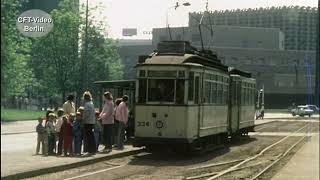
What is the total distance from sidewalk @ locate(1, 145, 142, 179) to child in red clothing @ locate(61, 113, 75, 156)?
1.92 ft

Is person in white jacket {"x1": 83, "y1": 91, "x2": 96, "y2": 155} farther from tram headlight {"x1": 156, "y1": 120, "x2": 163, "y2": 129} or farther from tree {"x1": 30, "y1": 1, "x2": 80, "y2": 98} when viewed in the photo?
tree {"x1": 30, "y1": 1, "x2": 80, "y2": 98}

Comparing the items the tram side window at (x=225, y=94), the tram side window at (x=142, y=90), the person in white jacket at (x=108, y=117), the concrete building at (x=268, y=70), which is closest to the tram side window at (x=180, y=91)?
the tram side window at (x=142, y=90)

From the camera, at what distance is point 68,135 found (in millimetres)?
16172

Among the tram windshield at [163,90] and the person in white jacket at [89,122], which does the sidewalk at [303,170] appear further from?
the person in white jacket at [89,122]

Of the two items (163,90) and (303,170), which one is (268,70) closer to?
(163,90)

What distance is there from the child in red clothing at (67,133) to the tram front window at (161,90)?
233cm

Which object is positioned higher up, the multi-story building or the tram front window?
the multi-story building

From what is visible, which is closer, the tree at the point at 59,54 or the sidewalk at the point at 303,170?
the sidewalk at the point at 303,170

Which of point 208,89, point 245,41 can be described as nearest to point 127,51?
point 245,41

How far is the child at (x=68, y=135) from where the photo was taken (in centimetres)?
1612

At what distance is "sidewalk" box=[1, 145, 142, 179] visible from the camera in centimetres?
1219

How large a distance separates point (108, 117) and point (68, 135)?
86.3 inches

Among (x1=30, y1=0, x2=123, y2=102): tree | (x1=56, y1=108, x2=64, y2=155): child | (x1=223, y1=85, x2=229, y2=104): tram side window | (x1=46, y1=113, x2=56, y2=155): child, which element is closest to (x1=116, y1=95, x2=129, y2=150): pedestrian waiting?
(x1=56, y1=108, x2=64, y2=155): child

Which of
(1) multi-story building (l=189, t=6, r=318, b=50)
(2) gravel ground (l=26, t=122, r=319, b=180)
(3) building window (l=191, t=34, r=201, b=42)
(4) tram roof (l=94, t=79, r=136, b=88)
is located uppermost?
(3) building window (l=191, t=34, r=201, b=42)
